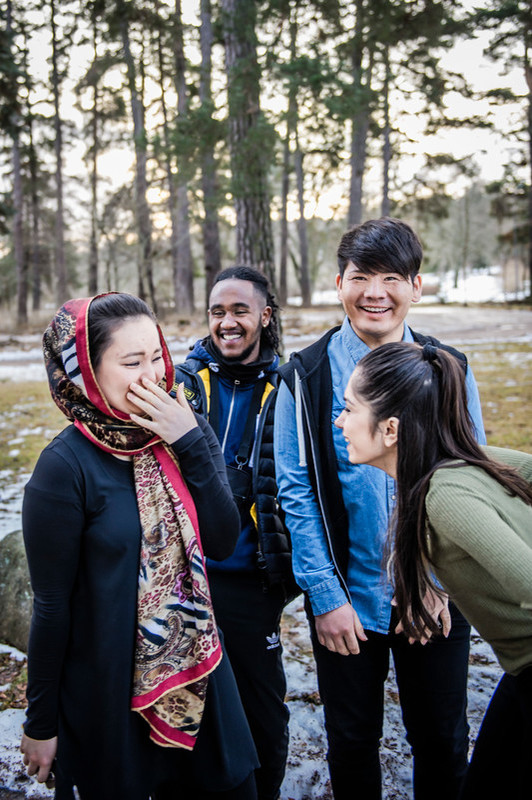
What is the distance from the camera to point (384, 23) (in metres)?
10.9

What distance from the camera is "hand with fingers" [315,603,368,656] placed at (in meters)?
1.97

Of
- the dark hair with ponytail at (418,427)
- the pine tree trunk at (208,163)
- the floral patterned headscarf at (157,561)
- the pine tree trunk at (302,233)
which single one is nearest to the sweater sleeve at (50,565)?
the floral patterned headscarf at (157,561)

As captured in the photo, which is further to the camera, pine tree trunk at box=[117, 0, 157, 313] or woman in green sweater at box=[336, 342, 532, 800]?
pine tree trunk at box=[117, 0, 157, 313]

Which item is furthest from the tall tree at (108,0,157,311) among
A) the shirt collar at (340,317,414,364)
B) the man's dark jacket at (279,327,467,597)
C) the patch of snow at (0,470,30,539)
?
the man's dark jacket at (279,327,467,597)

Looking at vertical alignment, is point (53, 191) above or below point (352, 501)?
above

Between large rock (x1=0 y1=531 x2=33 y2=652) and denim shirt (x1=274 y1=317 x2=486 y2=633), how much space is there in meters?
2.22

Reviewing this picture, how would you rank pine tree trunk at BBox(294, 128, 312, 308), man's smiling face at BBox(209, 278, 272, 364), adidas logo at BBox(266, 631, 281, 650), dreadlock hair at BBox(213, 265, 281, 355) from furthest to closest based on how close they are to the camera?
pine tree trunk at BBox(294, 128, 312, 308)
dreadlock hair at BBox(213, 265, 281, 355)
man's smiling face at BBox(209, 278, 272, 364)
adidas logo at BBox(266, 631, 281, 650)

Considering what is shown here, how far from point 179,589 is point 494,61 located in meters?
Result: 26.7

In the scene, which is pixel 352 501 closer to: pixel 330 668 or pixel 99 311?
pixel 330 668

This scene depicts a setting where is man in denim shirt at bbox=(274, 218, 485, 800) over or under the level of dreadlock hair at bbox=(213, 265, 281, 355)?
under

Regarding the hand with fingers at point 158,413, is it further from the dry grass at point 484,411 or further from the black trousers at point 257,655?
the dry grass at point 484,411

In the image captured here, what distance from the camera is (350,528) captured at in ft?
6.86

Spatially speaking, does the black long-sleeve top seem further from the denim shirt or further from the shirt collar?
the shirt collar

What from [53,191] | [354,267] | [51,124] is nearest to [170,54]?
[51,124]
